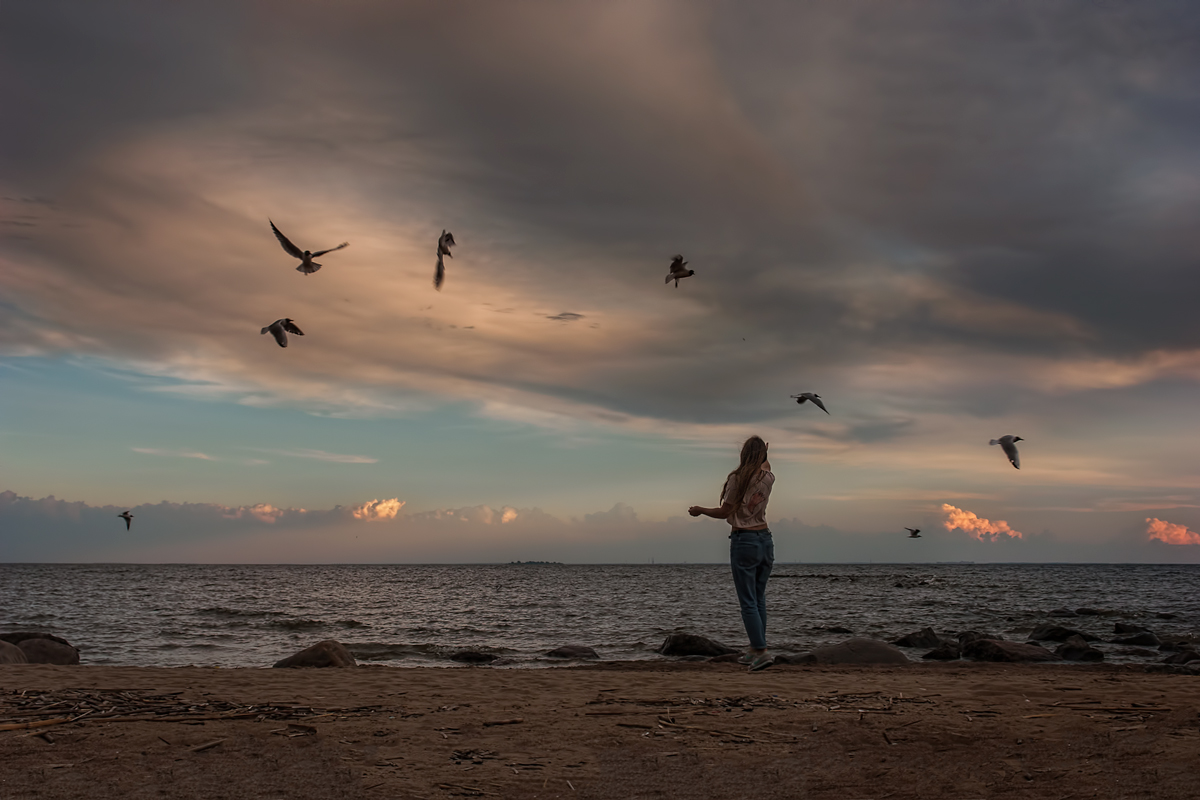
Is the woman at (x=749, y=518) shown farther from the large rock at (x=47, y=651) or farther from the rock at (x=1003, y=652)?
the large rock at (x=47, y=651)

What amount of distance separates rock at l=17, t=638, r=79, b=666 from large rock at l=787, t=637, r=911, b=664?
44.6ft

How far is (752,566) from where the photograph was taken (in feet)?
32.8

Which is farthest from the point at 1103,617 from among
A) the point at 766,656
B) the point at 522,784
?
the point at 522,784

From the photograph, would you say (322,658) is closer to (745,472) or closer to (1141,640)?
(745,472)

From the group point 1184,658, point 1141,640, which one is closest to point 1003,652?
point 1184,658

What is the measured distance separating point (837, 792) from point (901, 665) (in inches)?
303

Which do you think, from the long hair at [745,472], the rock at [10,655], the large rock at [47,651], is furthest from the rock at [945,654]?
the large rock at [47,651]

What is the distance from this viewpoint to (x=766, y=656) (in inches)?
415

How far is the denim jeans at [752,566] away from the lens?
998 cm

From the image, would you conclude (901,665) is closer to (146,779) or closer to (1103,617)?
(146,779)

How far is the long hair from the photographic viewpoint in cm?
991

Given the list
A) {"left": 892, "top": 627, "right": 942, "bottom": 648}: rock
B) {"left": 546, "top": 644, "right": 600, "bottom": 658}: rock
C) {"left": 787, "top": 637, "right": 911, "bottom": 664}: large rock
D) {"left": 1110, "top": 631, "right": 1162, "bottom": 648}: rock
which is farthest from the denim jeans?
{"left": 1110, "top": 631, "right": 1162, "bottom": 648}: rock

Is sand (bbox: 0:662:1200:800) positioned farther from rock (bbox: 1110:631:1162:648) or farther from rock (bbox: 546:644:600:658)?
rock (bbox: 1110:631:1162:648)

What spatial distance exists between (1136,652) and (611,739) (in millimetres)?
17818
